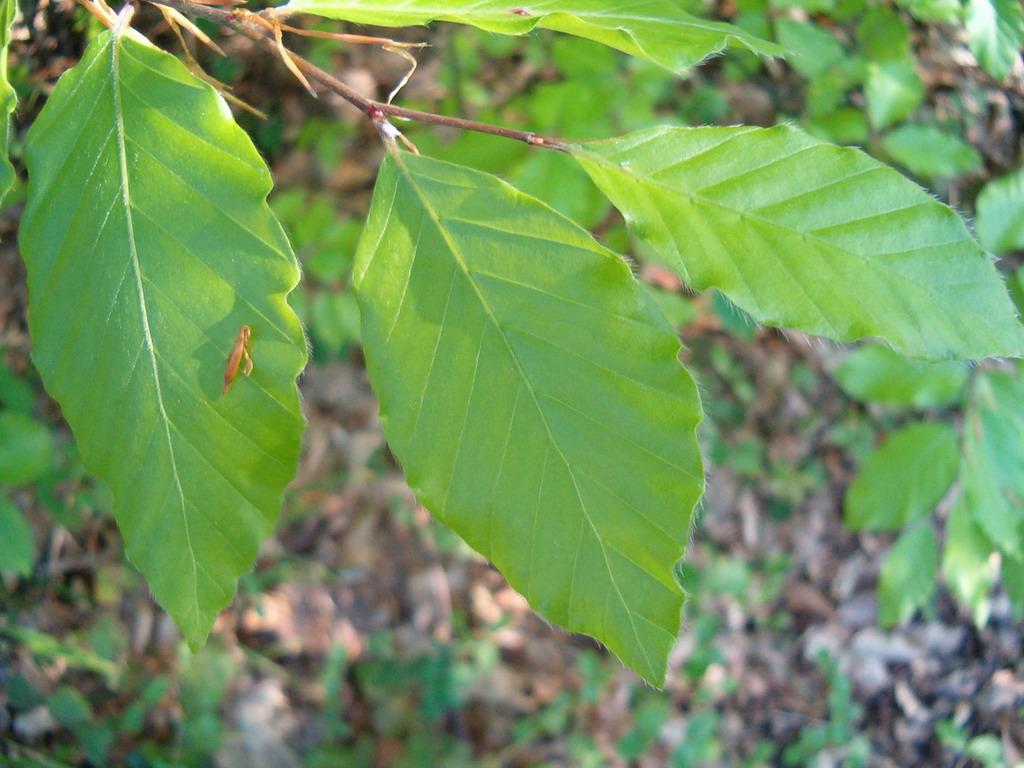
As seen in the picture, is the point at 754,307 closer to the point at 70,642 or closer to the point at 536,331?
the point at 536,331

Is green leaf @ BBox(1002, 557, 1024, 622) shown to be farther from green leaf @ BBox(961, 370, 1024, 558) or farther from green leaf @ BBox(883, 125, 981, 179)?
green leaf @ BBox(883, 125, 981, 179)

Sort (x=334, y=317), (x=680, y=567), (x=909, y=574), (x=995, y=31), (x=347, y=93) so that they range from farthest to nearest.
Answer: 1. (x=680, y=567)
2. (x=909, y=574)
3. (x=334, y=317)
4. (x=995, y=31)
5. (x=347, y=93)

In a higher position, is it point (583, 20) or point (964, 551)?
point (583, 20)

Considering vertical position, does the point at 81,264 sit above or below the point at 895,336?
above

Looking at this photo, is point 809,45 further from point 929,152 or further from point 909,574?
point 909,574

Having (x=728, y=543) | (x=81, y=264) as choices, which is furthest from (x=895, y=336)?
(x=728, y=543)

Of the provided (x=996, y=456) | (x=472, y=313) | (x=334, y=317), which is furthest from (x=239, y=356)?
(x=996, y=456)

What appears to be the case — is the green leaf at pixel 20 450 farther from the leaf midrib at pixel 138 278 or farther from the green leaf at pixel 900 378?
the green leaf at pixel 900 378
